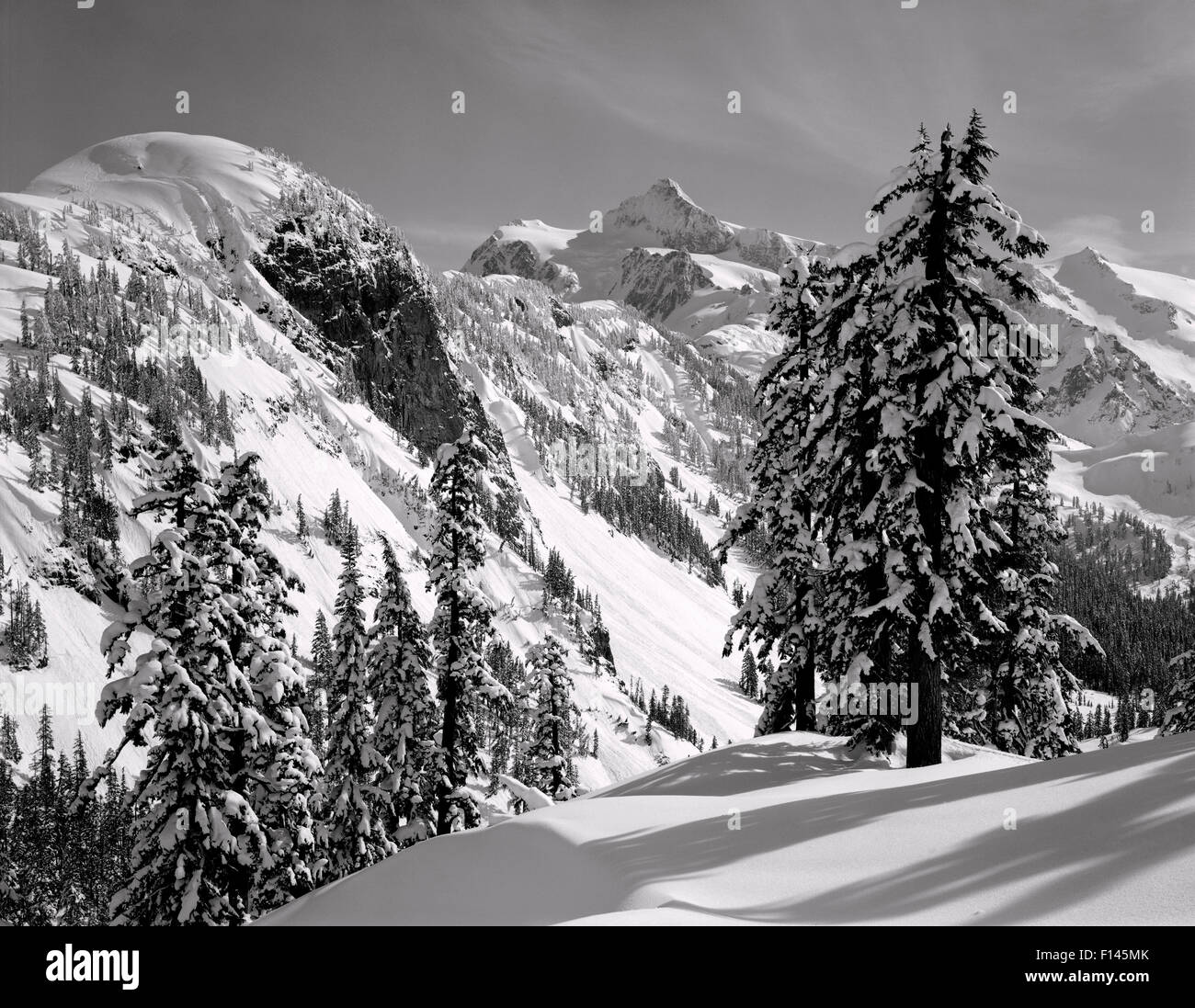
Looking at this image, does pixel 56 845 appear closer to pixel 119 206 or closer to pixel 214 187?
pixel 119 206

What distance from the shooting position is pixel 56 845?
68.6 metres

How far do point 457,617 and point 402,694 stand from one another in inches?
163

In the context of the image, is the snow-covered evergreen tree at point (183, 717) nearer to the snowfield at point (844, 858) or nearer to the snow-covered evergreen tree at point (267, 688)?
the snow-covered evergreen tree at point (267, 688)

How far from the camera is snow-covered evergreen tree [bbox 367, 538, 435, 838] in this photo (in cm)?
2105

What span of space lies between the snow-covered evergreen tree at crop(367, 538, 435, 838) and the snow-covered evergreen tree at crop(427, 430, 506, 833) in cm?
135

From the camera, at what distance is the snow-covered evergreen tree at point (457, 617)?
19.3m

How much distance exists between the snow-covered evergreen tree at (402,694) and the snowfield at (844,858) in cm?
1068

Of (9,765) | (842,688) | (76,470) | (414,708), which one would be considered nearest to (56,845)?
(9,765)

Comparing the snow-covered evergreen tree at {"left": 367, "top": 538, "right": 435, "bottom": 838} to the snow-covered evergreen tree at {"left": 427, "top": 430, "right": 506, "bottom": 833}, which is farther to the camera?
the snow-covered evergreen tree at {"left": 367, "top": 538, "right": 435, "bottom": 838}
